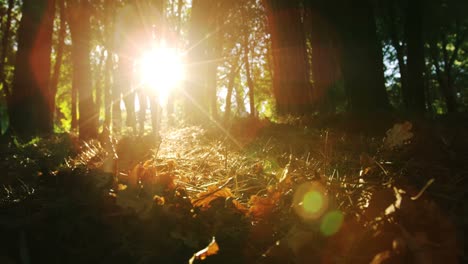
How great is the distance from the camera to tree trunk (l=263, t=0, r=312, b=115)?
19.5 ft

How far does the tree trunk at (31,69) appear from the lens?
8.01 metres

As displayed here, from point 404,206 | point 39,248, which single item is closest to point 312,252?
point 404,206

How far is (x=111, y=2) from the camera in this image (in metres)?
12.2

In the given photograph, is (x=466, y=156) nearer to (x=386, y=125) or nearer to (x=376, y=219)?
(x=376, y=219)

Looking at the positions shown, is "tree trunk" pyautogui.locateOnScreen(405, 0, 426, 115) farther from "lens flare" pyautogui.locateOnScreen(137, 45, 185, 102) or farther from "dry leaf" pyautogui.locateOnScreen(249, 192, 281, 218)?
"dry leaf" pyautogui.locateOnScreen(249, 192, 281, 218)

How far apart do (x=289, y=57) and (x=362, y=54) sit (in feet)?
6.14

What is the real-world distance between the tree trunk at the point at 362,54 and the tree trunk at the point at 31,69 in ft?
24.3

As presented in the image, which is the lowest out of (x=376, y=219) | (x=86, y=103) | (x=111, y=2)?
(x=376, y=219)

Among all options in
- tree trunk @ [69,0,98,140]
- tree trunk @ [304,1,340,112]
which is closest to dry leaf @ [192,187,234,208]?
tree trunk @ [304,1,340,112]

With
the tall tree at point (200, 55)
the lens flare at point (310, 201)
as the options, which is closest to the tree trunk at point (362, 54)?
the lens flare at point (310, 201)

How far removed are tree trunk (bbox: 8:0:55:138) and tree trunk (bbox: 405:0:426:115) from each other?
10448mm

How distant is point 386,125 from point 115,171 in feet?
9.29

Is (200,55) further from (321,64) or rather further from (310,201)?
(310,201)

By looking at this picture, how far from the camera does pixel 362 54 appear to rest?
176 inches
